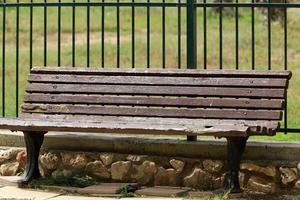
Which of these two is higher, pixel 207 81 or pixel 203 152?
pixel 207 81

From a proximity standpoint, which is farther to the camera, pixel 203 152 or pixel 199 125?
pixel 203 152

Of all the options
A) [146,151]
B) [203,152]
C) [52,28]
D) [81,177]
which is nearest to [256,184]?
[203,152]

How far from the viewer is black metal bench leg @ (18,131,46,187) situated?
775cm

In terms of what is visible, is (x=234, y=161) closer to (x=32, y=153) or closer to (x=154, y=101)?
(x=154, y=101)

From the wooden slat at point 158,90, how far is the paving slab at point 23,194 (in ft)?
3.27

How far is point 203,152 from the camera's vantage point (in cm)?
759

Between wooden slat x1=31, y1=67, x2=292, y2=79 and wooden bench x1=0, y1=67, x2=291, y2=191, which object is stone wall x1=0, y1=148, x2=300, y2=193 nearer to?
wooden bench x1=0, y1=67, x2=291, y2=191

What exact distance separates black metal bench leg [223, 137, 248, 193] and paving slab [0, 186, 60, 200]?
1430 mm

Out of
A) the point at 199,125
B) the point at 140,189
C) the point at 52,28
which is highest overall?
the point at 52,28

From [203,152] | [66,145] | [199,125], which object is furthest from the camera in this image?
[66,145]

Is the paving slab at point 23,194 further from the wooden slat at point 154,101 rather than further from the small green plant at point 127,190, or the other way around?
the wooden slat at point 154,101

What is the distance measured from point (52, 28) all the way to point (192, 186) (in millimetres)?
15283

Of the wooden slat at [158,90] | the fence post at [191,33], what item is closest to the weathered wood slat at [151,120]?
the wooden slat at [158,90]

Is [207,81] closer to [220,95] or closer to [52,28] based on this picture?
[220,95]
